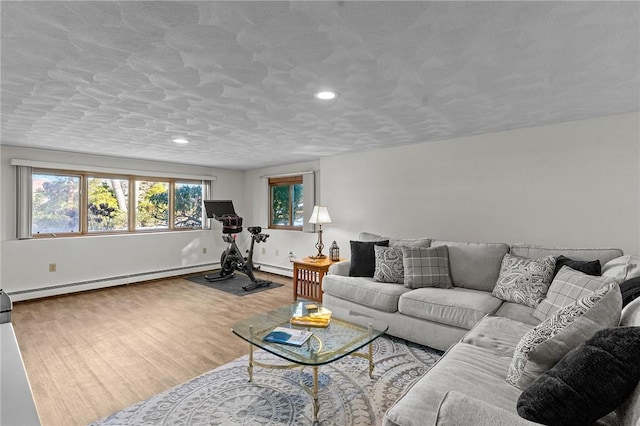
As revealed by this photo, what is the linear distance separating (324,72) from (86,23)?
47.9 inches

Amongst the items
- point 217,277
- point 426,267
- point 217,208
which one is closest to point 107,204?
point 217,208

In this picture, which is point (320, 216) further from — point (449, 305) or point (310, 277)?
point (449, 305)

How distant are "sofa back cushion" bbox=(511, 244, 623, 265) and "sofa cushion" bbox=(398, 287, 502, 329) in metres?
0.53

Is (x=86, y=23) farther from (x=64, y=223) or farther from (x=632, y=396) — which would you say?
(x=64, y=223)

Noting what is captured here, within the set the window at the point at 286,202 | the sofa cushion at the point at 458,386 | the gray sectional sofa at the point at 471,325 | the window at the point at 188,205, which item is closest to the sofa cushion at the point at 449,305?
the gray sectional sofa at the point at 471,325

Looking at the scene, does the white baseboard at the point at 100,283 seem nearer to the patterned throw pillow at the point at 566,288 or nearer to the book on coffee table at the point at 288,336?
the book on coffee table at the point at 288,336

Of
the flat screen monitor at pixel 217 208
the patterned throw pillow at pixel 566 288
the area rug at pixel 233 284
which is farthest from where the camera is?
the flat screen monitor at pixel 217 208

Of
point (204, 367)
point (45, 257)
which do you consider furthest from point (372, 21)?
point (45, 257)

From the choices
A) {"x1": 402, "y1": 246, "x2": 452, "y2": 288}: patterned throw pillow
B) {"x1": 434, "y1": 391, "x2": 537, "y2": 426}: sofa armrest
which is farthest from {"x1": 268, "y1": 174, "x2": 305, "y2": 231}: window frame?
{"x1": 434, "y1": 391, "x2": 537, "y2": 426}: sofa armrest

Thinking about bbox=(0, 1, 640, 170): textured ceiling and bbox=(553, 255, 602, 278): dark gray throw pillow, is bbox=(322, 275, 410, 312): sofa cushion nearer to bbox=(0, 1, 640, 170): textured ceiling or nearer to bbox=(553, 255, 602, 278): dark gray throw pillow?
bbox=(553, 255, 602, 278): dark gray throw pillow

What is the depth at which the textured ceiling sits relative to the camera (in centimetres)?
142

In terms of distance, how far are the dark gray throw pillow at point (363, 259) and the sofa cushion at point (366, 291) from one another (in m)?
0.12

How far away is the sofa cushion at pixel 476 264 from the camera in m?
3.09

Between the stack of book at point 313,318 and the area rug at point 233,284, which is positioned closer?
the stack of book at point 313,318
